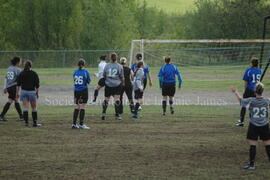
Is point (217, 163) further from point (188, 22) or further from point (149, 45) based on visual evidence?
point (188, 22)

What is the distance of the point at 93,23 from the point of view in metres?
55.8

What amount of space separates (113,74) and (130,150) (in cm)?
551

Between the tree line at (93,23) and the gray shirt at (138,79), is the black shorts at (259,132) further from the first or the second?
the tree line at (93,23)

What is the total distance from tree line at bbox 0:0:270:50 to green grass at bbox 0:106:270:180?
115ft

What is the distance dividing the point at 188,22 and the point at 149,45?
18.1m

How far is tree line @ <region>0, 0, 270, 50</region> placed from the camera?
5322cm

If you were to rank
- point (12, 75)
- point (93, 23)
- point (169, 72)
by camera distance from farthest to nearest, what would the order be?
point (93, 23) → point (169, 72) → point (12, 75)

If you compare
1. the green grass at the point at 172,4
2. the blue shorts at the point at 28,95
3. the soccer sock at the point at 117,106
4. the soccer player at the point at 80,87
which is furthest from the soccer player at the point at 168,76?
the green grass at the point at 172,4

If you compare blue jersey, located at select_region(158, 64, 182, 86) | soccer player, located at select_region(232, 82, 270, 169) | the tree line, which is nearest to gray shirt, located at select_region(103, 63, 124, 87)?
blue jersey, located at select_region(158, 64, 182, 86)

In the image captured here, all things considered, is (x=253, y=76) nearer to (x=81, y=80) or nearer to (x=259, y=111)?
(x=81, y=80)

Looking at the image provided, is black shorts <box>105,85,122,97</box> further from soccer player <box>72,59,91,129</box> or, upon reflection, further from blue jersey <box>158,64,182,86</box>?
blue jersey <box>158,64,182,86</box>

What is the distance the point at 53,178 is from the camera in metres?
9.77

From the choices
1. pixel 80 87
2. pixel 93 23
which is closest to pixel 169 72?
pixel 80 87

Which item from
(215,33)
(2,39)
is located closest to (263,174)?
(215,33)
